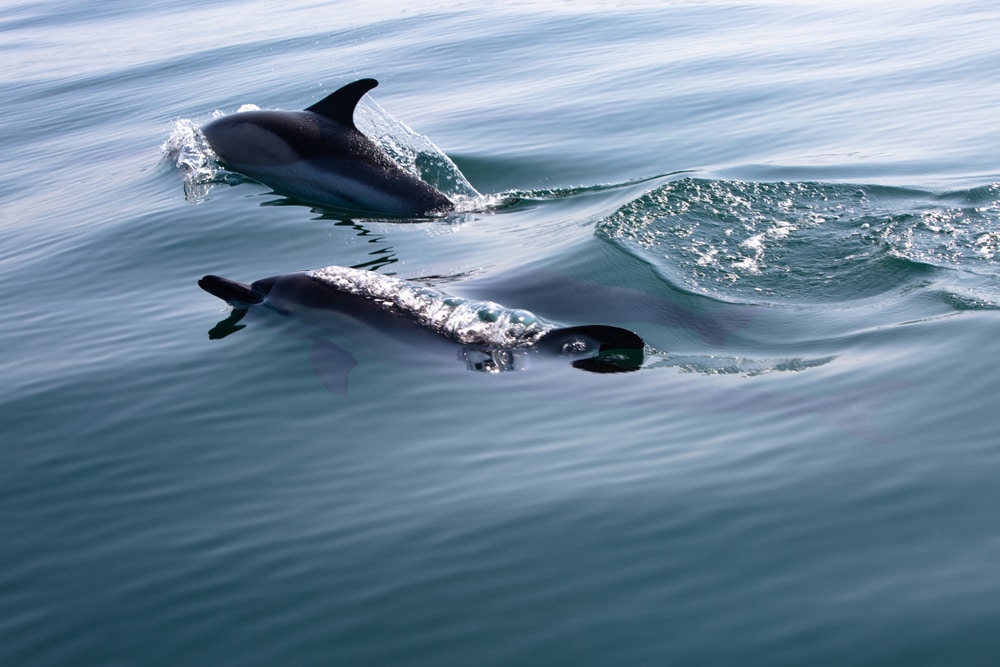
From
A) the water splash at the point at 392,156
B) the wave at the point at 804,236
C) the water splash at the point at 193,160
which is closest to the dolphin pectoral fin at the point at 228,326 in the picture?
the wave at the point at 804,236

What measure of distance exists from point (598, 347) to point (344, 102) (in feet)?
25.5

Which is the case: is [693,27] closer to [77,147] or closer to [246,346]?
[77,147]

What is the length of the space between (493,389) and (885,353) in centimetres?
295

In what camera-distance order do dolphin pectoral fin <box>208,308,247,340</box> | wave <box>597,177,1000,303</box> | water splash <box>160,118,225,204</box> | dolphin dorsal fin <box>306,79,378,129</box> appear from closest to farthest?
wave <box>597,177,1000,303</box>, dolphin pectoral fin <box>208,308,247,340</box>, dolphin dorsal fin <box>306,79,378,129</box>, water splash <box>160,118,225,204</box>

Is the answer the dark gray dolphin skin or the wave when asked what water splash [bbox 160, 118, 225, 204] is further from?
the wave

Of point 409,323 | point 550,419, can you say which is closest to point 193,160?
point 409,323

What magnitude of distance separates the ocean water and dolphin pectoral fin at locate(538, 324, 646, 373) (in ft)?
0.64

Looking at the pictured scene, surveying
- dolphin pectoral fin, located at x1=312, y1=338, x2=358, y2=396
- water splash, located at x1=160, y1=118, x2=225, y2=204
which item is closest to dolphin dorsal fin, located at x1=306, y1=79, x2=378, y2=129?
water splash, located at x1=160, y1=118, x2=225, y2=204

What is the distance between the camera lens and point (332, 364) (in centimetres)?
882

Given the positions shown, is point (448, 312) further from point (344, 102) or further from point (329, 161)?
point (344, 102)

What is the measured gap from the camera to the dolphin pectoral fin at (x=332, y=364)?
333 inches

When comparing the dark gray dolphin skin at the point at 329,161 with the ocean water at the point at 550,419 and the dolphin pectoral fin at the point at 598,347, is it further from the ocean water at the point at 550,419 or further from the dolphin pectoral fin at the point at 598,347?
the dolphin pectoral fin at the point at 598,347

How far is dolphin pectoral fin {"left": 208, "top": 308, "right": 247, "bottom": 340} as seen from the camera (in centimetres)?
994

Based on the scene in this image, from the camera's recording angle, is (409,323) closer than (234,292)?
Yes
